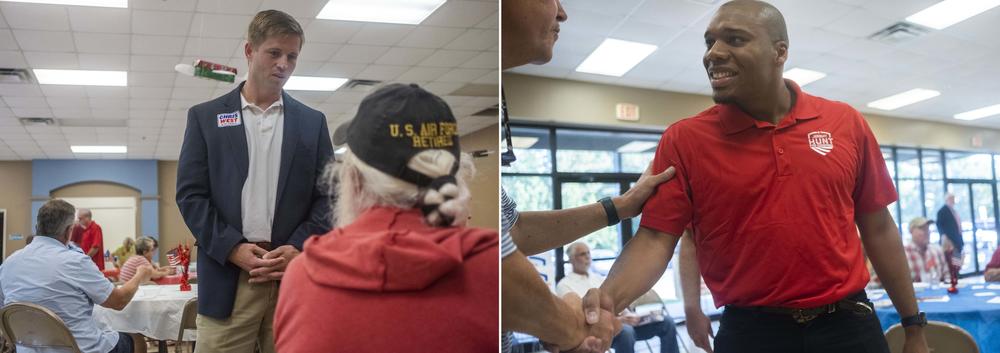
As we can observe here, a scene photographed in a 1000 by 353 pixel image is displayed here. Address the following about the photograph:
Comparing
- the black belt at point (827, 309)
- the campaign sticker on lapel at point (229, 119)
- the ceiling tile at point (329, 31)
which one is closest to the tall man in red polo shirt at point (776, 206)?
the black belt at point (827, 309)

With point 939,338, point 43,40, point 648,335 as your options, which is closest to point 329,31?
point 43,40

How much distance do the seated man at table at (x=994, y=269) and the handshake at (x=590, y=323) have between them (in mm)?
829

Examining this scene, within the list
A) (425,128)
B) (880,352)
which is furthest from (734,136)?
(425,128)

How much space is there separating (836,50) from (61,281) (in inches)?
68.5

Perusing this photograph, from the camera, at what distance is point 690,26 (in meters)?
1.16

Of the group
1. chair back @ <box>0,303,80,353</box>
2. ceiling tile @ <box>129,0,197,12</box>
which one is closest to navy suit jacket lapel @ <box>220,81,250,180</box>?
ceiling tile @ <box>129,0,197,12</box>

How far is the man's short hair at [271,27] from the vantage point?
107 cm

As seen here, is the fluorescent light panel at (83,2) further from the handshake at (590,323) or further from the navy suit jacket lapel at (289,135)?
the handshake at (590,323)

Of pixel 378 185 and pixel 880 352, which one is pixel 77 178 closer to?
pixel 378 185

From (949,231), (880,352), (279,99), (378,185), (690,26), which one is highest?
(690,26)

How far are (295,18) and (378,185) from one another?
0.38 m

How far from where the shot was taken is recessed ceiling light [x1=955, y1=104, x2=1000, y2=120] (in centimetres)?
129

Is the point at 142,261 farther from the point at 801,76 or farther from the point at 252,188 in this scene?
the point at 801,76

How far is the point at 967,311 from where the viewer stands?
125cm
